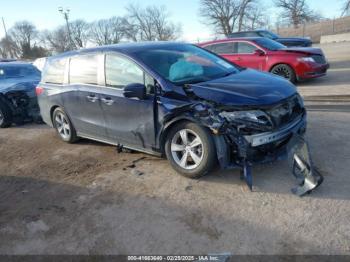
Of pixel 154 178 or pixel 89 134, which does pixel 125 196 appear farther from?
pixel 89 134

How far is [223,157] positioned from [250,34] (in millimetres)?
14386

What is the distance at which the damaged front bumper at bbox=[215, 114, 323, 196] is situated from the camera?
3823 millimetres

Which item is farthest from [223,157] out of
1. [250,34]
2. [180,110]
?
[250,34]

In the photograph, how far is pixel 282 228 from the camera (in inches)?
126

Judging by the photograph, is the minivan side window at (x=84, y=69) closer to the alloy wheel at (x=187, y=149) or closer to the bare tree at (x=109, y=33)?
the alloy wheel at (x=187, y=149)

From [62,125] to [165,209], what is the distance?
3469 mm

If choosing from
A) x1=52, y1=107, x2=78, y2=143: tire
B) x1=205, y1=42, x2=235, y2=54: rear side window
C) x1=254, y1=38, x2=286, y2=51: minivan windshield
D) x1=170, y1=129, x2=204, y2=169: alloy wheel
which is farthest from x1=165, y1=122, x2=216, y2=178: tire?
x1=205, y1=42, x2=235, y2=54: rear side window

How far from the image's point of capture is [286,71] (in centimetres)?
1006

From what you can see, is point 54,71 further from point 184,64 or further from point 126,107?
point 184,64

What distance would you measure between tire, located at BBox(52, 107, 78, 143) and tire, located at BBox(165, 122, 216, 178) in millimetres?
2463

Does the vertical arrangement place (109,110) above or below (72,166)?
above

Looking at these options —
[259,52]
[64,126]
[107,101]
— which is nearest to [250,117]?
[107,101]

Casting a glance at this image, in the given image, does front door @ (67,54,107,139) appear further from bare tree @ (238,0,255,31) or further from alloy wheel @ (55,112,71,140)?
bare tree @ (238,0,255,31)

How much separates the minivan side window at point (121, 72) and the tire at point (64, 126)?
4.98ft
